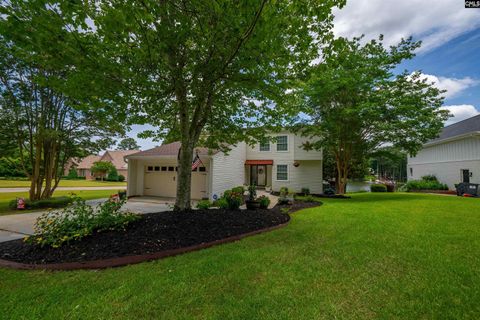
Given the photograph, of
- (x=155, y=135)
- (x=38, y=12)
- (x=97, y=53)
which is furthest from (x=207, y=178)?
(x=38, y=12)

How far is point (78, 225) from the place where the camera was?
4.84 m

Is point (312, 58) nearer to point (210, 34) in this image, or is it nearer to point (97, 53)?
point (210, 34)

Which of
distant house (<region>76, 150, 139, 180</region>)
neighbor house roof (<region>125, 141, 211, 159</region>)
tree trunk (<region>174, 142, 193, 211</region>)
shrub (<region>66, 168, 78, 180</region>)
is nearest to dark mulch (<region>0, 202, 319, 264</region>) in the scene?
tree trunk (<region>174, 142, 193, 211</region>)

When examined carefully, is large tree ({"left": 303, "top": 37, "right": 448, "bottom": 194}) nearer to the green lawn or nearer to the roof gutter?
the roof gutter

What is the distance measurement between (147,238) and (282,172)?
14.7 m

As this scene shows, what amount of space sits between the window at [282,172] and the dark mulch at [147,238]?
11730mm

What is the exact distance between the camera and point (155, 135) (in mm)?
9031

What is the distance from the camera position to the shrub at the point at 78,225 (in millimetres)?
4477

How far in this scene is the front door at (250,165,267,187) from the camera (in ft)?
65.7

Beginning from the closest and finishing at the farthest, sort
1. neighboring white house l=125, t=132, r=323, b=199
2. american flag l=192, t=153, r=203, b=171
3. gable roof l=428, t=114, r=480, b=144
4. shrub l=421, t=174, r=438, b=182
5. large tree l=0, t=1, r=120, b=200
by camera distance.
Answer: large tree l=0, t=1, r=120, b=200 < american flag l=192, t=153, r=203, b=171 < neighboring white house l=125, t=132, r=323, b=199 < gable roof l=428, t=114, r=480, b=144 < shrub l=421, t=174, r=438, b=182

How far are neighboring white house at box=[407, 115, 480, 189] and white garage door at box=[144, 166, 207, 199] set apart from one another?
63.7ft

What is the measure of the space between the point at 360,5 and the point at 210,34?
147 inches

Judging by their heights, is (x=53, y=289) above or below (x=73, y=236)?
below

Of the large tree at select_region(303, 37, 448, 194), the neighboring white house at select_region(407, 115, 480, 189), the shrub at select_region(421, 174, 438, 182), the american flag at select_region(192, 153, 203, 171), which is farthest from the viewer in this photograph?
the shrub at select_region(421, 174, 438, 182)
